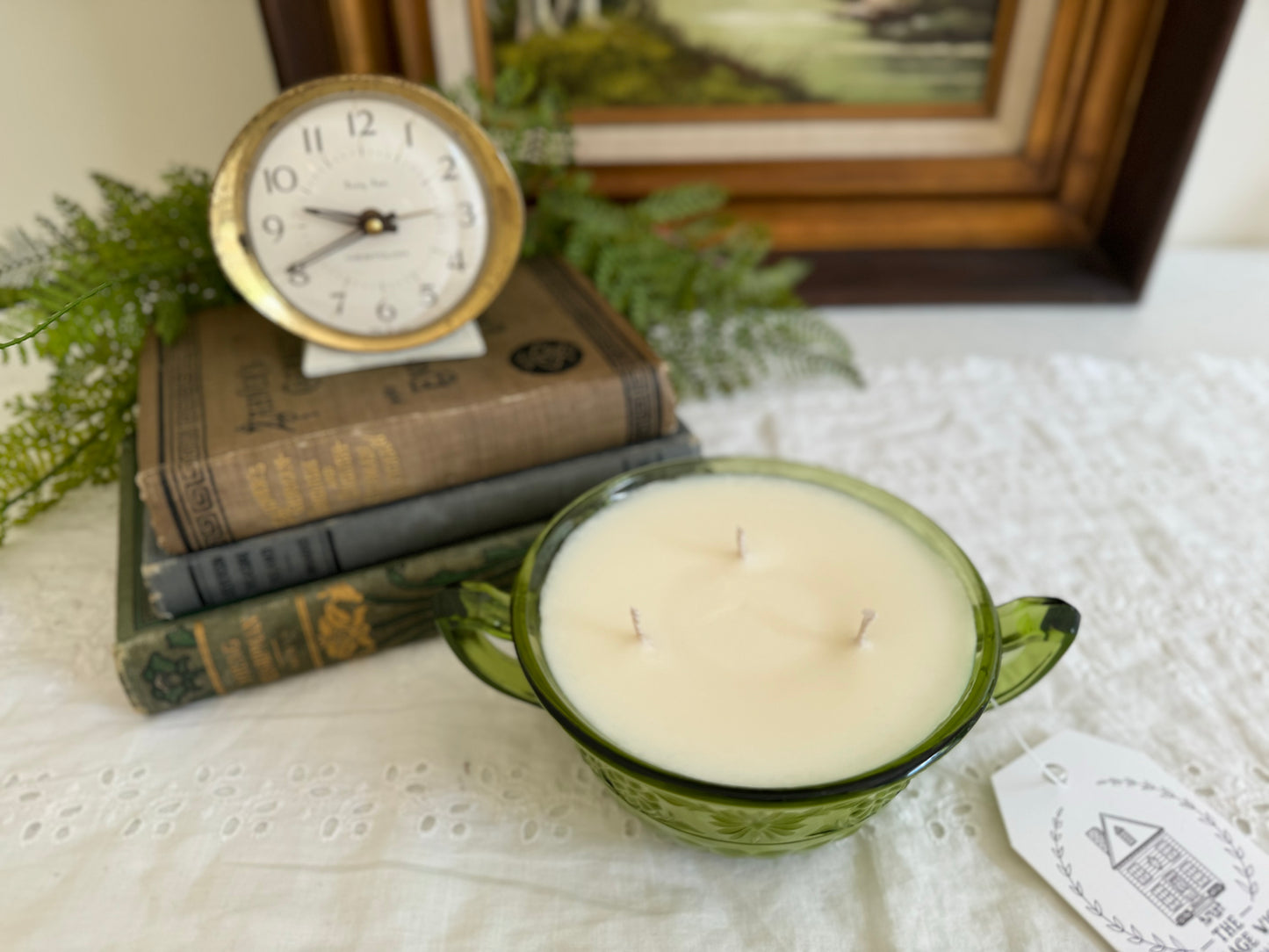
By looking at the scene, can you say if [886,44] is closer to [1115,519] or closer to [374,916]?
[1115,519]

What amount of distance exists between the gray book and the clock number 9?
196 mm

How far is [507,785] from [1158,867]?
0.35m

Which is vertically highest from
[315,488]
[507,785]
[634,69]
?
[634,69]

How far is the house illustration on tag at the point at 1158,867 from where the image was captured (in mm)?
459

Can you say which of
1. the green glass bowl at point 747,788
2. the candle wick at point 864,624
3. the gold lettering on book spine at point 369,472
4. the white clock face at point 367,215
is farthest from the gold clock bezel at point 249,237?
the candle wick at point 864,624

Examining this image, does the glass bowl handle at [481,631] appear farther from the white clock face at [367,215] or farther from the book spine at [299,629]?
the white clock face at [367,215]

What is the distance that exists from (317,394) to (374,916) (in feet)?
1.08

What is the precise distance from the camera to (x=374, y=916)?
0.46m

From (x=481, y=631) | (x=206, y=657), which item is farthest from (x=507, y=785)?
(x=206, y=657)

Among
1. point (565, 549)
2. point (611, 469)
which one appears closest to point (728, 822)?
point (565, 549)

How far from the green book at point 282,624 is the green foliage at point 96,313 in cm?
9

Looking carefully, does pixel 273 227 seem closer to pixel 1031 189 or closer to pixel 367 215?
pixel 367 215

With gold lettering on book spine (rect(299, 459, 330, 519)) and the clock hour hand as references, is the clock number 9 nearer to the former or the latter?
the clock hour hand

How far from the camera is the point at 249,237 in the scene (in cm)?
61
